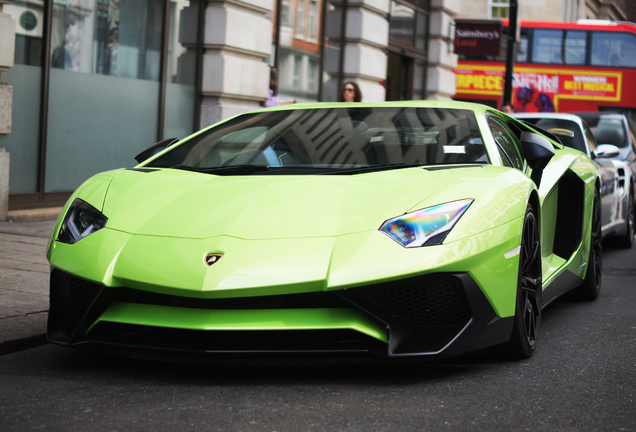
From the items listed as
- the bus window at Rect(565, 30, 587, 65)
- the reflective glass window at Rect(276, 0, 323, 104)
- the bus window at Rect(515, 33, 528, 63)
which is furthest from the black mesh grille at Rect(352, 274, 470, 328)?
the bus window at Rect(515, 33, 528, 63)

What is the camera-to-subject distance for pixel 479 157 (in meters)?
3.94

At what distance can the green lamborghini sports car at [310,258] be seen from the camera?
3.04 m

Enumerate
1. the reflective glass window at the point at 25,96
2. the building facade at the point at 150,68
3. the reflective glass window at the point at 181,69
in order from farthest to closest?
the reflective glass window at the point at 181,69 < the building facade at the point at 150,68 < the reflective glass window at the point at 25,96

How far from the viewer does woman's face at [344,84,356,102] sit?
10445mm

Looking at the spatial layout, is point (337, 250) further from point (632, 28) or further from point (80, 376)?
point (632, 28)

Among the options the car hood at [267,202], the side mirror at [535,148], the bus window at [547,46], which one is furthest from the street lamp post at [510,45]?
the car hood at [267,202]

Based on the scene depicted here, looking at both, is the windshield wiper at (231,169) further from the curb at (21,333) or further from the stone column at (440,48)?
the stone column at (440,48)

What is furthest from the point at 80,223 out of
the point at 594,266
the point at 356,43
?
the point at 356,43

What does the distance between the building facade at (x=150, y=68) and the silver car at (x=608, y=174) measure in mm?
4692

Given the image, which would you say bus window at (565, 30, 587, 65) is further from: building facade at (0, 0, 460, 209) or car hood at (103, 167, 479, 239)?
car hood at (103, 167, 479, 239)

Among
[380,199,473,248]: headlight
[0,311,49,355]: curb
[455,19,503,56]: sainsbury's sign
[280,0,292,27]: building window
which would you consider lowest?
[0,311,49,355]: curb

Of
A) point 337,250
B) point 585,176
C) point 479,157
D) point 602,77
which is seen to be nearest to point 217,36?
point 585,176

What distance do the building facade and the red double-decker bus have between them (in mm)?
8715

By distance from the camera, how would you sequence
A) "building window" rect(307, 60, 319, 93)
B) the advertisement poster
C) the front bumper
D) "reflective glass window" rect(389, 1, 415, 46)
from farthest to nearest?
the advertisement poster
"reflective glass window" rect(389, 1, 415, 46)
"building window" rect(307, 60, 319, 93)
the front bumper
